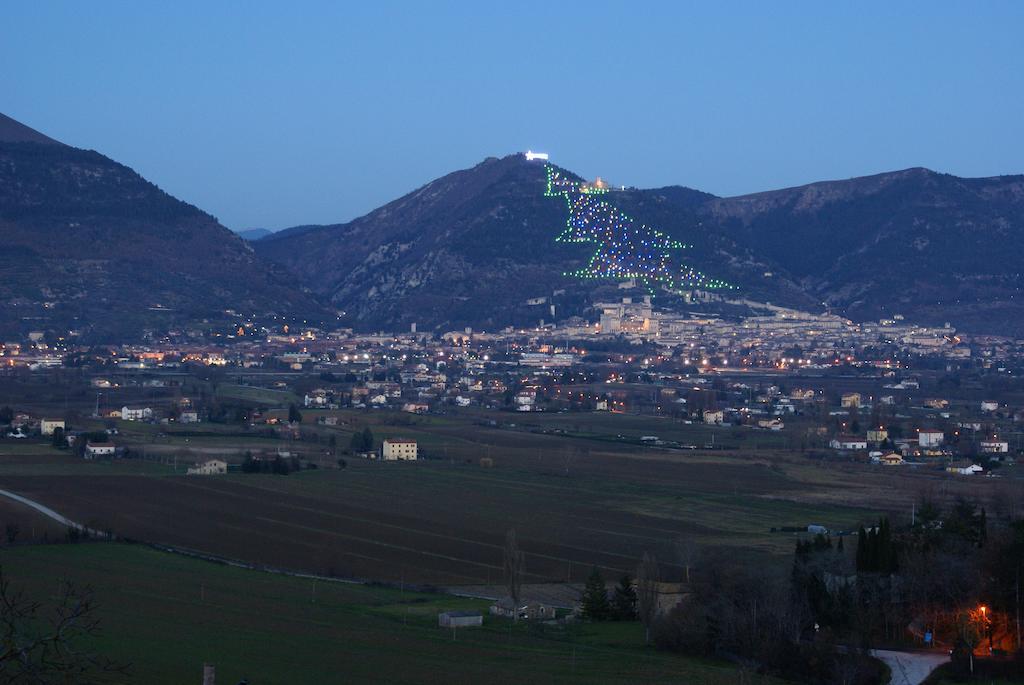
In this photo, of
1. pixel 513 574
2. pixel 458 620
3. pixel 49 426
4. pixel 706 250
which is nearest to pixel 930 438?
pixel 49 426

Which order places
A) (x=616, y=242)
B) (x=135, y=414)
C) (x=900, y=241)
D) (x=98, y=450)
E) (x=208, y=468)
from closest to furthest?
(x=208, y=468) → (x=98, y=450) → (x=135, y=414) → (x=616, y=242) → (x=900, y=241)

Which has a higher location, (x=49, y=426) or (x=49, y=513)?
(x=49, y=426)

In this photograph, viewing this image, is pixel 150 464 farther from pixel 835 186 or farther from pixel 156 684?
pixel 835 186

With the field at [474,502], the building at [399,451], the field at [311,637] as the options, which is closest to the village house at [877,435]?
the field at [474,502]

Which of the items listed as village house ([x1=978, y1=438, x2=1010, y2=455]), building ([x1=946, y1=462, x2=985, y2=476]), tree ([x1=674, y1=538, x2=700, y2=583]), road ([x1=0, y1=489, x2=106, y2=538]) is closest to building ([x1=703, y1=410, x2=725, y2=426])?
village house ([x1=978, y1=438, x2=1010, y2=455])

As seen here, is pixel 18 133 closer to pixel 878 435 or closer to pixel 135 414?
pixel 135 414
